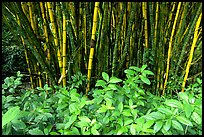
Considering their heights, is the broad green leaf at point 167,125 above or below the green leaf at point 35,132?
above

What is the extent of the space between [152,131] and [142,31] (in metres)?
0.87

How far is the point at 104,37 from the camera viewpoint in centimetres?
121

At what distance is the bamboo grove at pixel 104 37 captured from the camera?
3.71ft

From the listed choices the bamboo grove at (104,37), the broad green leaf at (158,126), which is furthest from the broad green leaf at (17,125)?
the bamboo grove at (104,37)

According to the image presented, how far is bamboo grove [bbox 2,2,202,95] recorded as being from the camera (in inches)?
44.5

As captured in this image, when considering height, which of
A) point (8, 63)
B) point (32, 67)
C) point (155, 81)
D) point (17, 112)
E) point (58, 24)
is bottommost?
point (8, 63)

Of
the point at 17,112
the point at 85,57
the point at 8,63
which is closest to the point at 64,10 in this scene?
the point at 85,57

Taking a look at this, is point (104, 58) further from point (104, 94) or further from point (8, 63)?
point (8, 63)

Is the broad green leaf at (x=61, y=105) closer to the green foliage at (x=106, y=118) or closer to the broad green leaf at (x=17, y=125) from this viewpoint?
the green foliage at (x=106, y=118)

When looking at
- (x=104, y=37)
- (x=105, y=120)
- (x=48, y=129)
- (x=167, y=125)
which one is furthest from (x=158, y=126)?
(x=104, y=37)

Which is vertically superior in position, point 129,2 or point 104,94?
point 129,2

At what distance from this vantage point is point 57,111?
2.52 feet

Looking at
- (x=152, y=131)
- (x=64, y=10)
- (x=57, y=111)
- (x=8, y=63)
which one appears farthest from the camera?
(x=8, y=63)

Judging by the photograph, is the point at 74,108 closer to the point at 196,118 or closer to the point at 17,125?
the point at 17,125
